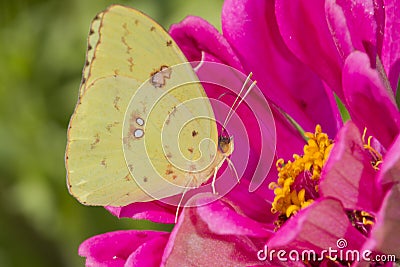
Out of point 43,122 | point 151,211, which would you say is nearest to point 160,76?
point 151,211

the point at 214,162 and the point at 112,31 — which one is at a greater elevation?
the point at 112,31

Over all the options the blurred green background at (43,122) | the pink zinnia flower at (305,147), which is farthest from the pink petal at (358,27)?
the blurred green background at (43,122)

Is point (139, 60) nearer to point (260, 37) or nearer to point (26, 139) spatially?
point (260, 37)

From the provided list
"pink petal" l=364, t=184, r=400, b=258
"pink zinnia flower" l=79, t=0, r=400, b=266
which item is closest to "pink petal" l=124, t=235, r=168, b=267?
"pink zinnia flower" l=79, t=0, r=400, b=266

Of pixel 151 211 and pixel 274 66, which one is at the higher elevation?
pixel 274 66

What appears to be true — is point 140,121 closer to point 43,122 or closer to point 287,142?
point 287,142

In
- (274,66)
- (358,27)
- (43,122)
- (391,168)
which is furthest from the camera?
(43,122)

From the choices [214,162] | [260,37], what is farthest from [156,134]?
[260,37]
